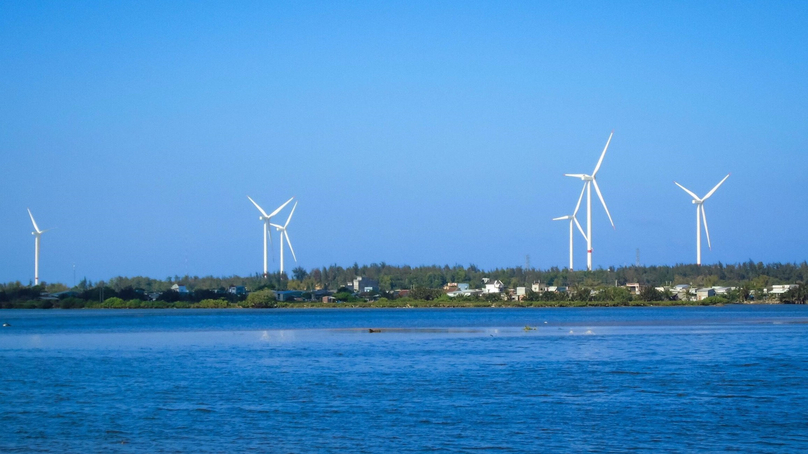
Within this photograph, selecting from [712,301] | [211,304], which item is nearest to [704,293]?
[712,301]

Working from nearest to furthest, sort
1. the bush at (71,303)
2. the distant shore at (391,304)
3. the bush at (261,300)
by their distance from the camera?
the distant shore at (391,304), the bush at (71,303), the bush at (261,300)

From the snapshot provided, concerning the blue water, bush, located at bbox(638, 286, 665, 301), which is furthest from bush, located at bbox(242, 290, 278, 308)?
the blue water

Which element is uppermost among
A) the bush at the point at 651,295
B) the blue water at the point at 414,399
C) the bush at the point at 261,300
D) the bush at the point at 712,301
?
the bush at the point at 261,300

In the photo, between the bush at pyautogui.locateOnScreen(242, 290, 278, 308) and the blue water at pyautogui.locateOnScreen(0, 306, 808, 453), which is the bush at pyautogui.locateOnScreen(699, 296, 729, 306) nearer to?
the bush at pyautogui.locateOnScreen(242, 290, 278, 308)

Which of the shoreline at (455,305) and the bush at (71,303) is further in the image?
the bush at (71,303)

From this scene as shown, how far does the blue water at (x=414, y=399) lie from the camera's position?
77.4 ft

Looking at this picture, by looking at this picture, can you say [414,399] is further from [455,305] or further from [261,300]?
[261,300]

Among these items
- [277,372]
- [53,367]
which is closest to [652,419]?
[277,372]

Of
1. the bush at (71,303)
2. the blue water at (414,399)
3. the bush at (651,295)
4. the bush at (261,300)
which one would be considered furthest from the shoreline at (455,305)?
the blue water at (414,399)

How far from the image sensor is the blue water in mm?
23594

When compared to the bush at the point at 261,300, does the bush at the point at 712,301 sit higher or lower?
lower

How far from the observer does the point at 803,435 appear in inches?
933

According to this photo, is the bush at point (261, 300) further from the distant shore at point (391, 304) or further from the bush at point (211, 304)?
the bush at point (211, 304)

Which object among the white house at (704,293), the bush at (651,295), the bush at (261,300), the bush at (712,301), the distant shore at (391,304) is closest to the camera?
the bush at (712,301)
